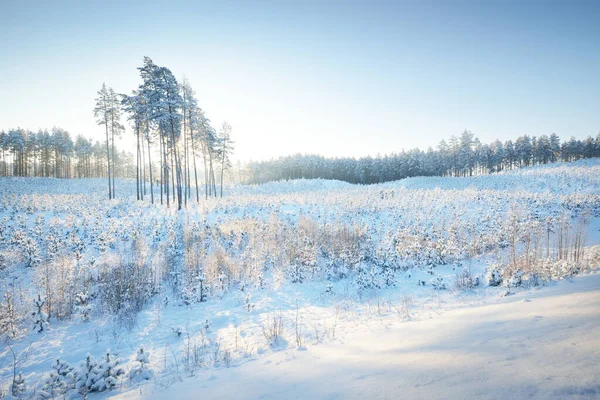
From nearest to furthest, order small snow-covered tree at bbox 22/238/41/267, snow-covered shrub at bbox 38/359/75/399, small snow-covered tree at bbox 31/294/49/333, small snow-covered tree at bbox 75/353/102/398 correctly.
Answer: snow-covered shrub at bbox 38/359/75/399
small snow-covered tree at bbox 75/353/102/398
small snow-covered tree at bbox 31/294/49/333
small snow-covered tree at bbox 22/238/41/267

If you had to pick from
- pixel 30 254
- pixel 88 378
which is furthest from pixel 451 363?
pixel 30 254

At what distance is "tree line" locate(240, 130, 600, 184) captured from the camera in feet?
231

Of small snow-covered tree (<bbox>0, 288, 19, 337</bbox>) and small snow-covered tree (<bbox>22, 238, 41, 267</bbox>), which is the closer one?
small snow-covered tree (<bbox>0, 288, 19, 337</bbox>)

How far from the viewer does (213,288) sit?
8844 millimetres

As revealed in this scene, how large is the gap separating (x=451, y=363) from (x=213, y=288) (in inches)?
303

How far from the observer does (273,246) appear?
40.3ft

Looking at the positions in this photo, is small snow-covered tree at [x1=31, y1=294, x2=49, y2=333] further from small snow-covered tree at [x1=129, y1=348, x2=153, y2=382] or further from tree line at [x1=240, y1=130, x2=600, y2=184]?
tree line at [x1=240, y1=130, x2=600, y2=184]

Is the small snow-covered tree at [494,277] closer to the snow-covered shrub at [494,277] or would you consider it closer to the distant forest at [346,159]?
the snow-covered shrub at [494,277]

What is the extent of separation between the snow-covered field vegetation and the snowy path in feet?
0.43

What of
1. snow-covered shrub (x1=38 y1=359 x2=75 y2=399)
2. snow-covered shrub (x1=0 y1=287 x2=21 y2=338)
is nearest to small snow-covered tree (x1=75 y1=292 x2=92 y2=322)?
snow-covered shrub (x1=0 y1=287 x2=21 y2=338)

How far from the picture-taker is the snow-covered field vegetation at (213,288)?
4758mm

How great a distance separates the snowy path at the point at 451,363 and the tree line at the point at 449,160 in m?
77.2

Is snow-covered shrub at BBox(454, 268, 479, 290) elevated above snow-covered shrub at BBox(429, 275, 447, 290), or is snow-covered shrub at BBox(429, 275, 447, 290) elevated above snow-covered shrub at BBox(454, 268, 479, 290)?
snow-covered shrub at BBox(454, 268, 479, 290)

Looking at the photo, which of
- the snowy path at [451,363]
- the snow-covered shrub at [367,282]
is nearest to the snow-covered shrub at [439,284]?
the snow-covered shrub at [367,282]
